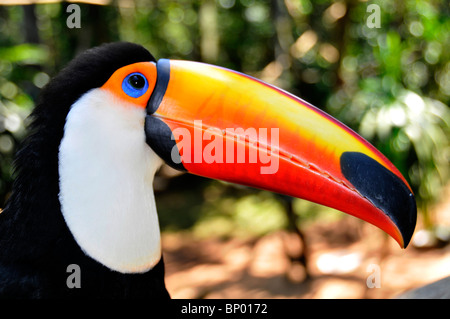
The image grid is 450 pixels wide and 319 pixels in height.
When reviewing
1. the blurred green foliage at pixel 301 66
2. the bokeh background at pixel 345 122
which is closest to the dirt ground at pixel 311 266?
the bokeh background at pixel 345 122

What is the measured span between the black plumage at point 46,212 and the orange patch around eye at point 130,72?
2cm

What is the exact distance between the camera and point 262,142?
1.63 meters

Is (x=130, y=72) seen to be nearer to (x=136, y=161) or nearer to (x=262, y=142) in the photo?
(x=136, y=161)

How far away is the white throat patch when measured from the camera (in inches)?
59.9

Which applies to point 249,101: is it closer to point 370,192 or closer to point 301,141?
point 301,141

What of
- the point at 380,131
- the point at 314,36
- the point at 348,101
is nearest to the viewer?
the point at 380,131

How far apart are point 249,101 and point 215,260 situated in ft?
10.9

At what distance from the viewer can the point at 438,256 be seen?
13.1 ft

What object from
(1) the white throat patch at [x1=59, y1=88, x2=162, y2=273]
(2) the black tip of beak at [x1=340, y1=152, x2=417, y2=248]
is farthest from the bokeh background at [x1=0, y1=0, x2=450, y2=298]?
(2) the black tip of beak at [x1=340, y1=152, x2=417, y2=248]

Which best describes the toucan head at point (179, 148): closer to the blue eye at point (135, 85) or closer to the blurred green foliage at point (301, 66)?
the blue eye at point (135, 85)

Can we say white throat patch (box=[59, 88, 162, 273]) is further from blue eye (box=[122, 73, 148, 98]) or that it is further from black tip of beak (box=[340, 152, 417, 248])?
black tip of beak (box=[340, 152, 417, 248])

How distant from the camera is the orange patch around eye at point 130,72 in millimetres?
1592
